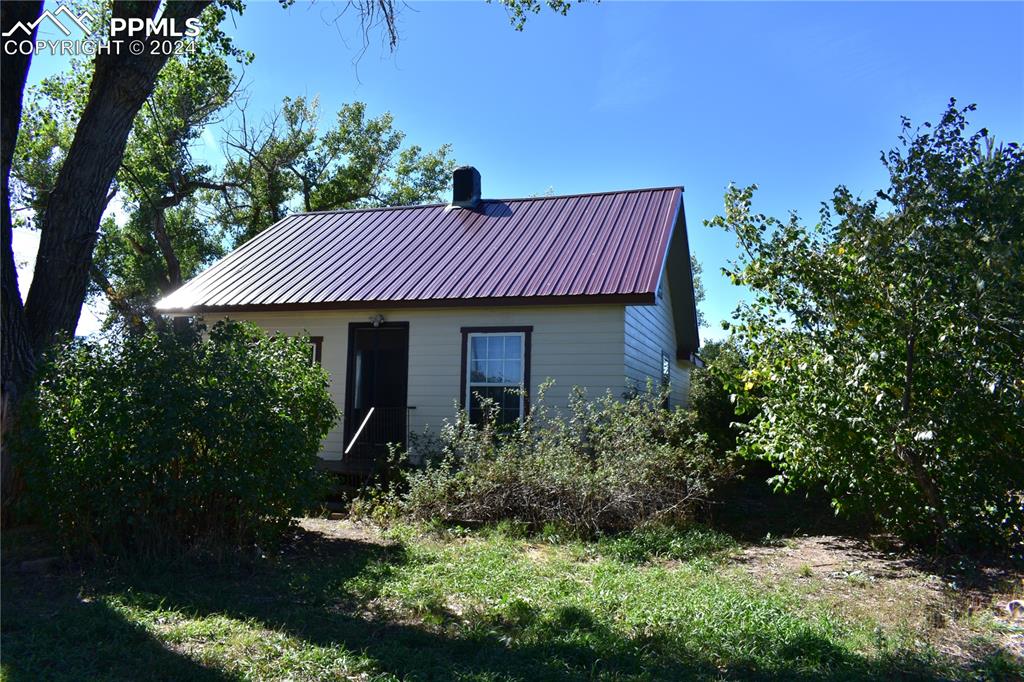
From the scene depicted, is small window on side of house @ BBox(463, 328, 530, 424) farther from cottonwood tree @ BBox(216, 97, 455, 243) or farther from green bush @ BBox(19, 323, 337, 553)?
cottonwood tree @ BBox(216, 97, 455, 243)

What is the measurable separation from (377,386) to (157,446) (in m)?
6.41

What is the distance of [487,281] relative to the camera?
11.5 metres

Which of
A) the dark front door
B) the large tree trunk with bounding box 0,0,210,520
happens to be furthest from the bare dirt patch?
the large tree trunk with bounding box 0,0,210,520

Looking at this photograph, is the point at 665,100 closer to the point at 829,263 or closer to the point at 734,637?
the point at 829,263

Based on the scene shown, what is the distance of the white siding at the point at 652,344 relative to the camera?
11.3m

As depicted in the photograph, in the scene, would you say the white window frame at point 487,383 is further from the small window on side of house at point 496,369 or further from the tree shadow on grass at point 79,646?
the tree shadow on grass at point 79,646

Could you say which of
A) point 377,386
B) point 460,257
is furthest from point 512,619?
point 460,257

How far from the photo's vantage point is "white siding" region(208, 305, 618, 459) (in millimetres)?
10844

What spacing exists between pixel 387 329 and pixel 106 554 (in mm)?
6455

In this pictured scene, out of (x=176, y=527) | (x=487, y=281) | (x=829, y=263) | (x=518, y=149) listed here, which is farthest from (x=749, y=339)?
(x=518, y=149)

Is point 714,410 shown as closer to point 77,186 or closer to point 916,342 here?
point 916,342

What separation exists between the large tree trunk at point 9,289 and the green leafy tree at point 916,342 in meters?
7.24

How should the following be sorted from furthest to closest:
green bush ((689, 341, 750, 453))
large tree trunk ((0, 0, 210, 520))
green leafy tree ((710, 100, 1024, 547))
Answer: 1. green bush ((689, 341, 750, 453))
2. large tree trunk ((0, 0, 210, 520))
3. green leafy tree ((710, 100, 1024, 547))

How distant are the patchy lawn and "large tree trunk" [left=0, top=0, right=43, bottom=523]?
1.13 m
